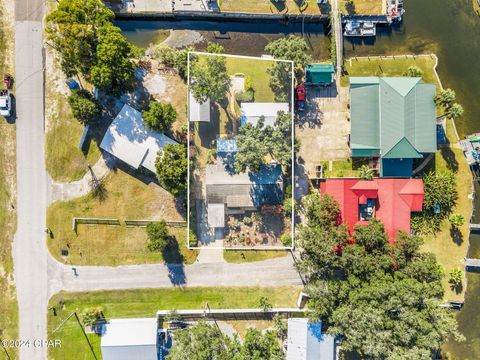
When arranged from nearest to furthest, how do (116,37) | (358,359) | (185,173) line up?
(116,37) < (185,173) < (358,359)

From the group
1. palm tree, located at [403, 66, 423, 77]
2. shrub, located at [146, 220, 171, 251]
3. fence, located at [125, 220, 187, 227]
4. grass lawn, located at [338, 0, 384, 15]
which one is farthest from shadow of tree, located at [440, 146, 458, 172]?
shrub, located at [146, 220, 171, 251]

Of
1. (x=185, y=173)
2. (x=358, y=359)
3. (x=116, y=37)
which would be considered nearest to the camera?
(x=116, y=37)

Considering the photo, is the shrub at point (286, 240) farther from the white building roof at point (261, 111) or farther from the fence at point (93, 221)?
the fence at point (93, 221)

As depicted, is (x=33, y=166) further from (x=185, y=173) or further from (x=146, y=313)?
(x=146, y=313)

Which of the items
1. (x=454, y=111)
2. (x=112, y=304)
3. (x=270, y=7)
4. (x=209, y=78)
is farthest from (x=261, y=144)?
(x=112, y=304)

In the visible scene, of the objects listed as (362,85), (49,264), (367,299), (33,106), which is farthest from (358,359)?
(33,106)

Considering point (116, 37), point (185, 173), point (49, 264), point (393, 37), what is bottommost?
point (49, 264)

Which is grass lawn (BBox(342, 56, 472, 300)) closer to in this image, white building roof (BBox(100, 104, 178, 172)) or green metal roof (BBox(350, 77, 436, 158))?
green metal roof (BBox(350, 77, 436, 158))
